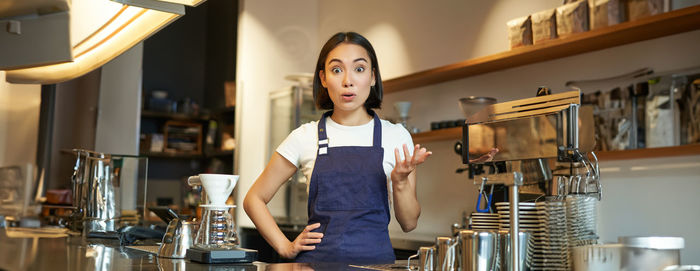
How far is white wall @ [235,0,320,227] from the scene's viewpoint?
499 centimetres

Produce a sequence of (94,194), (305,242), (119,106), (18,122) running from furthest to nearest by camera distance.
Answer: (119,106)
(18,122)
(94,194)
(305,242)

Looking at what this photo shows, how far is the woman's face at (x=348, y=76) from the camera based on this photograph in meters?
1.85

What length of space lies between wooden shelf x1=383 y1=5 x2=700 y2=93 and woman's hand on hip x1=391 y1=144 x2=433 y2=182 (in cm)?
150

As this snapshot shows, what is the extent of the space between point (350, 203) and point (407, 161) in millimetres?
321

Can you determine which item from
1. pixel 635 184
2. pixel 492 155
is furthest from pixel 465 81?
pixel 492 155

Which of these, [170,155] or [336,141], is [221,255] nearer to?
[336,141]

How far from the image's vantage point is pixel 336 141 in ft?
6.31

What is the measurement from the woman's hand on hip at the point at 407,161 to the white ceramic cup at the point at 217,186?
416mm

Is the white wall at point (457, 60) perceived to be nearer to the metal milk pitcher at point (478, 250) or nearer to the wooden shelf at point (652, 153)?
the wooden shelf at point (652, 153)

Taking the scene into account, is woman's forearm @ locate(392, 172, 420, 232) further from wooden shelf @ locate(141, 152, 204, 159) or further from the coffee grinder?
wooden shelf @ locate(141, 152, 204, 159)

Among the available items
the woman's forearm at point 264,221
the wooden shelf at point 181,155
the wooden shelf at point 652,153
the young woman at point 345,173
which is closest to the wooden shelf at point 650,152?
the wooden shelf at point 652,153

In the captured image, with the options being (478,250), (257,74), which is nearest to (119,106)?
(257,74)

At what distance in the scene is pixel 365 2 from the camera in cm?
484

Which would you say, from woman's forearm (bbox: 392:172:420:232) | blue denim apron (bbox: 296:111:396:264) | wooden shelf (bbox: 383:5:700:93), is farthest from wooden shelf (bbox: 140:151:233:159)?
woman's forearm (bbox: 392:172:420:232)
